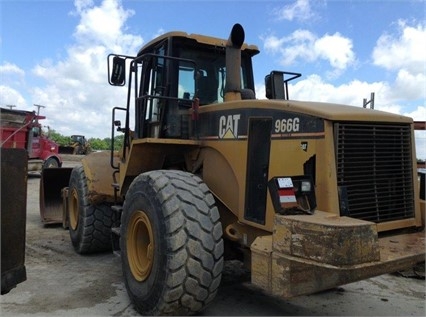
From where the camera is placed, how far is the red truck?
16.4 m

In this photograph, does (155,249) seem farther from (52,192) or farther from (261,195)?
(52,192)

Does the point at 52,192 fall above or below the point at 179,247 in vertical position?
above

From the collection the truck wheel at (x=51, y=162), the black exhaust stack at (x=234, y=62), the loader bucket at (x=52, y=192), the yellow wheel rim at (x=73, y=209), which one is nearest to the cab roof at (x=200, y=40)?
the black exhaust stack at (x=234, y=62)

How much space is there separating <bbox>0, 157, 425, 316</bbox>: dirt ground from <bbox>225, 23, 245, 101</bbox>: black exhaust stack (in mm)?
2156

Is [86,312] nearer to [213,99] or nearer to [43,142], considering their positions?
[213,99]

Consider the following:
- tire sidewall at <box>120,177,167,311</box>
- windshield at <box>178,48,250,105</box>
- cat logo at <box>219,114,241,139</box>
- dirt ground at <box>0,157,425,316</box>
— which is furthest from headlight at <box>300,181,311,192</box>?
windshield at <box>178,48,250,105</box>

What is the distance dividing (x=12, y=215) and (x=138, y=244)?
1.52 metres

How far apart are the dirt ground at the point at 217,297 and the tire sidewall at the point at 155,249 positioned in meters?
0.27

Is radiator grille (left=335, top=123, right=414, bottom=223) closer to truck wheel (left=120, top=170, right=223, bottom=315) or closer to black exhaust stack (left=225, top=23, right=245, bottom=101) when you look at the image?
truck wheel (left=120, top=170, right=223, bottom=315)

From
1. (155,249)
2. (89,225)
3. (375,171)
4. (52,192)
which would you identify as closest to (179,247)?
(155,249)

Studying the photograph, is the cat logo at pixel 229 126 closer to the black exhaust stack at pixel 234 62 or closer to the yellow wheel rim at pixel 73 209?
the black exhaust stack at pixel 234 62

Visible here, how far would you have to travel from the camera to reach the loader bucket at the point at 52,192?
836cm

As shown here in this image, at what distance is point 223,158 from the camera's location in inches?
163

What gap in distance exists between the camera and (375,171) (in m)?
3.62
